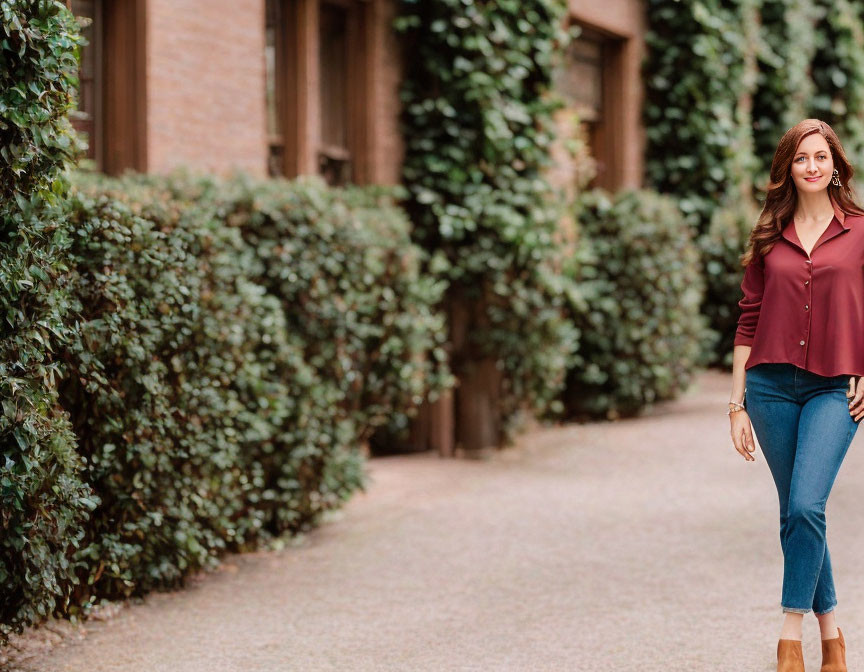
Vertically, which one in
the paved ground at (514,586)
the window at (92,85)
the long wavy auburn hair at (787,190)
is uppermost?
the window at (92,85)

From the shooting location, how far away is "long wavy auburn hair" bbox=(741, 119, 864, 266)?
14.6 ft

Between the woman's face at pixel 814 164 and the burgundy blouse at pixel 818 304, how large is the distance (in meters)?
0.13

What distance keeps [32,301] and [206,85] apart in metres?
4.33

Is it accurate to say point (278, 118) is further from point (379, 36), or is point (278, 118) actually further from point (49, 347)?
point (49, 347)

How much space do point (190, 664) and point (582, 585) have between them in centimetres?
213

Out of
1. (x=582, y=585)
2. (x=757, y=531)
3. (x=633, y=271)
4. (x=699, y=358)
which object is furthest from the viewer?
(x=699, y=358)

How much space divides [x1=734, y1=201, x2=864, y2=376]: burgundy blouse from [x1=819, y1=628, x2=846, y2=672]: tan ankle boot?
101cm

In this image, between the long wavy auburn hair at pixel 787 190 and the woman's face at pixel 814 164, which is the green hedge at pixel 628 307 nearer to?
the long wavy auburn hair at pixel 787 190

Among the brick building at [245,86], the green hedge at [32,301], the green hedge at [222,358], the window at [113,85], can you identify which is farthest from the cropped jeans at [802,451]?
the window at [113,85]

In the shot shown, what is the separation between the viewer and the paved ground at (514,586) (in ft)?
16.5

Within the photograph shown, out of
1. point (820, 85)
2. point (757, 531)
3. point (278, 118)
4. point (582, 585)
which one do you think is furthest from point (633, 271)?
point (820, 85)

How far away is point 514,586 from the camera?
20.2 feet

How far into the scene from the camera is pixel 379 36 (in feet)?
33.5

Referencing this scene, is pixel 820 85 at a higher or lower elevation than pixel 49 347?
higher
